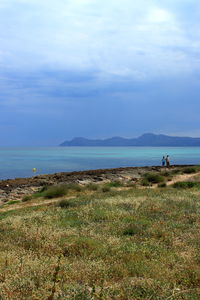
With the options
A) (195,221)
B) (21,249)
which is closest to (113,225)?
(195,221)

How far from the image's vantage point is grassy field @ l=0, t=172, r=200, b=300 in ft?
20.4

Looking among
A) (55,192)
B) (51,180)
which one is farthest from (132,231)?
(51,180)

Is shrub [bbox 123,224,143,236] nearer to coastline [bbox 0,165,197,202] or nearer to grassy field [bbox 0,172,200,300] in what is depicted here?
grassy field [bbox 0,172,200,300]

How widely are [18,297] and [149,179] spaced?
28.2 m

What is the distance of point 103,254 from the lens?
887 centimetres

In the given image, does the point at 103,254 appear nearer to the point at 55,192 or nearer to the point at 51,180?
the point at 55,192

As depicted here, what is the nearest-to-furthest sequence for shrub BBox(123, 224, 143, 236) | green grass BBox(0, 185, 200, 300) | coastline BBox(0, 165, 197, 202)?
green grass BBox(0, 185, 200, 300) < shrub BBox(123, 224, 143, 236) < coastline BBox(0, 165, 197, 202)

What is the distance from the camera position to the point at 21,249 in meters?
9.31

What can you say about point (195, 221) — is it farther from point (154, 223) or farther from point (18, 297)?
point (18, 297)

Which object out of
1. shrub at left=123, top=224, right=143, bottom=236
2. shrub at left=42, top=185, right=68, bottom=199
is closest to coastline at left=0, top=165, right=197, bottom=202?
shrub at left=42, top=185, right=68, bottom=199

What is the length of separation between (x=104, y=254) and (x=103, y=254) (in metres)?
0.03

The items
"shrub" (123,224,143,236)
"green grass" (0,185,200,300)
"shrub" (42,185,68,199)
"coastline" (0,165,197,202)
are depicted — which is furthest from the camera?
"coastline" (0,165,197,202)

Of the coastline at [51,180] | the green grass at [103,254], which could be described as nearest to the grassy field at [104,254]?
the green grass at [103,254]

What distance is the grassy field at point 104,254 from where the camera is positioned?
623 centimetres
